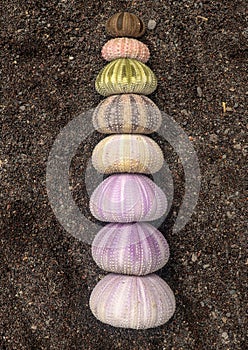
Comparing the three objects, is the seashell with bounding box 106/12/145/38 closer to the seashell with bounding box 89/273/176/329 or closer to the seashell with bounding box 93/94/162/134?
the seashell with bounding box 93/94/162/134

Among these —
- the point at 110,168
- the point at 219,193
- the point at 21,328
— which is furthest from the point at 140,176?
the point at 21,328

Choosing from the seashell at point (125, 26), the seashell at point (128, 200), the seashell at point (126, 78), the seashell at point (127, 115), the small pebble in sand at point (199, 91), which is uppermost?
the seashell at point (125, 26)

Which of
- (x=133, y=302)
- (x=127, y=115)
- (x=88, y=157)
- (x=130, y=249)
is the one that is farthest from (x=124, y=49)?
(x=133, y=302)

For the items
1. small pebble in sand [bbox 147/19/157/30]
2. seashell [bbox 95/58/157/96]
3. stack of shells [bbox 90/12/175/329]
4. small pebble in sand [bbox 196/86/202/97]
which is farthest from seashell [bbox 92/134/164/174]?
small pebble in sand [bbox 147/19/157/30]

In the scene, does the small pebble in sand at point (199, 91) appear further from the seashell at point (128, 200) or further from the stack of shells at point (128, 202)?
the seashell at point (128, 200)

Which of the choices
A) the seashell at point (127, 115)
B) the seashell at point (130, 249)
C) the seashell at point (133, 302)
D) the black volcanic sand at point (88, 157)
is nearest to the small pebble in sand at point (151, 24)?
the black volcanic sand at point (88, 157)

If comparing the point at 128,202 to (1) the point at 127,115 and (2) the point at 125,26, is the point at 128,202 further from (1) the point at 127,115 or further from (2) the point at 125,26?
(2) the point at 125,26
